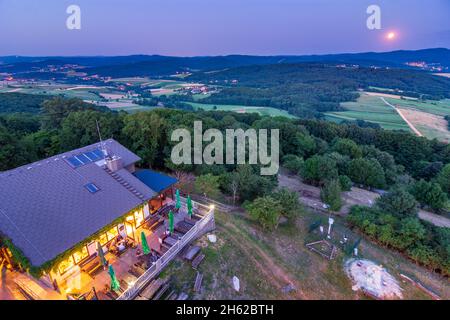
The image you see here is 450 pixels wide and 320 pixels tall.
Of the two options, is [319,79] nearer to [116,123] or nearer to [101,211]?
[116,123]

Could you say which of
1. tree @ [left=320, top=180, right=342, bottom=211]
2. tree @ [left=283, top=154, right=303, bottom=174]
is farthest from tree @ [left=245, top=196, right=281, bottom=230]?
tree @ [left=283, top=154, right=303, bottom=174]

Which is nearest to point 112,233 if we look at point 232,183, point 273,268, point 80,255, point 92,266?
point 80,255

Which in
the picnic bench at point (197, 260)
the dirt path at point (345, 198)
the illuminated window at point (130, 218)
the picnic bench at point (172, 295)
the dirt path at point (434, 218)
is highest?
the illuminated window at point (130, 218)

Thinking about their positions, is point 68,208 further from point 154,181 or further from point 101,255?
point 154,181

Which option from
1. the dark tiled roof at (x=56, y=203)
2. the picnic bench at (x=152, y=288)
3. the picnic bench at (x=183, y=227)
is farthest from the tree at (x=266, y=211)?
the picnic bench at (x=152, y=288)

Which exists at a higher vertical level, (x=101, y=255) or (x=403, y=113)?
(x=403, y=113)

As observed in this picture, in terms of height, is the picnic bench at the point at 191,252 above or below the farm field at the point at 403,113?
below

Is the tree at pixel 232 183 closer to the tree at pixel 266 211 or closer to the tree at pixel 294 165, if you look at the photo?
the tree at pixel 266 211
